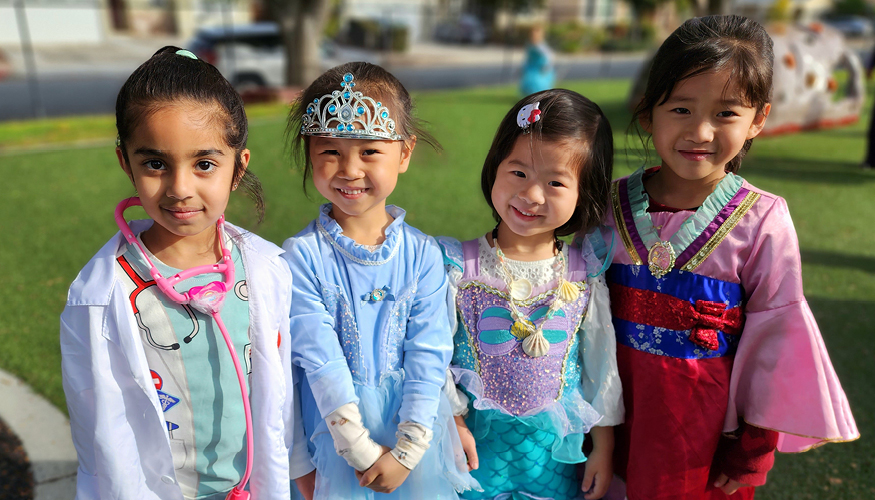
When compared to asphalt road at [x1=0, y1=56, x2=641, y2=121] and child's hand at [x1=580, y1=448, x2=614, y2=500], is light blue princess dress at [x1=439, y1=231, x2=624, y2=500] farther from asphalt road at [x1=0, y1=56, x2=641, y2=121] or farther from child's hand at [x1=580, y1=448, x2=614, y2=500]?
asphalt road at [x1=0, y1=56, x2=641, y2=121]

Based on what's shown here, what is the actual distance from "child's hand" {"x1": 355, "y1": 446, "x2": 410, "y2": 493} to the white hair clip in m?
1.01

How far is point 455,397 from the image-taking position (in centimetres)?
191

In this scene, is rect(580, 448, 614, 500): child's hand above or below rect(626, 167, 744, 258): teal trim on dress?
below

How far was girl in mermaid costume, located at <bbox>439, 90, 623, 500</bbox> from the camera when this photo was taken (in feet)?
5.99

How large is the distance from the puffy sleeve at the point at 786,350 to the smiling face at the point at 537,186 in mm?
568

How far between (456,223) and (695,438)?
3.60 m

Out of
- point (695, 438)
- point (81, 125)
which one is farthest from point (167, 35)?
point (695, 438)

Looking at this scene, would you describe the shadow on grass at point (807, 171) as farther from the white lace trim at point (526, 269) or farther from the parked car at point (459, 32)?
the parked car at point (459, 32)

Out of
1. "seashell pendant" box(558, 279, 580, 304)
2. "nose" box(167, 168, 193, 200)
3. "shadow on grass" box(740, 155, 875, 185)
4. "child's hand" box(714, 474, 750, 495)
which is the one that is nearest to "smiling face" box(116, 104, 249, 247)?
"nose" box(167, 168, 193, 200)

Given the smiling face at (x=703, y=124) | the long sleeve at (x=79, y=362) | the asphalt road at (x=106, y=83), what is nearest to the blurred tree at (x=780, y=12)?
the asphalt road at (x=106, y=83)

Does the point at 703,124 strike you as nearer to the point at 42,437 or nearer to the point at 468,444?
the point at 468,444

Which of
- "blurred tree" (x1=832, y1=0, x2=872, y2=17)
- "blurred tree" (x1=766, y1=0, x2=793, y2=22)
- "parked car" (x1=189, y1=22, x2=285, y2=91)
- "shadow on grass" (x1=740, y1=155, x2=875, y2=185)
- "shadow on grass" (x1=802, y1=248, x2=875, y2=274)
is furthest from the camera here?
"blurred tree" (x1=832, y1=0, x2=872, y2=17)

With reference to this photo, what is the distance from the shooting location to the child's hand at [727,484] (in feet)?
6.29

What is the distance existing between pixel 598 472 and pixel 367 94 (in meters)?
1.41
